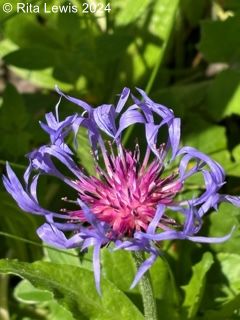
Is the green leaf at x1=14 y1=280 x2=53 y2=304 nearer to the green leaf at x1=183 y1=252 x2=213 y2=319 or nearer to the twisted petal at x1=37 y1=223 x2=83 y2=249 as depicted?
the green leaf at x1=183 y1=252 x2=213 y2=319

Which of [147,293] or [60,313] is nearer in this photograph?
[147,293]

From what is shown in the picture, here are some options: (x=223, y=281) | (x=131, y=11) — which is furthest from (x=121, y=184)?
(x=131, y=11)

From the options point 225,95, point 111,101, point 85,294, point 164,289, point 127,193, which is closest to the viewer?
point 127,193

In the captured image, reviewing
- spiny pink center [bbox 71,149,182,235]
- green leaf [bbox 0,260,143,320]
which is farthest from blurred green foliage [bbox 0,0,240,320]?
spiny pink center [bbox 71,149,182,235]

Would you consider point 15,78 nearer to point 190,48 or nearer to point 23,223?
point 190,48

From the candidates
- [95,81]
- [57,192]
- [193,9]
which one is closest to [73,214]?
[57,192]

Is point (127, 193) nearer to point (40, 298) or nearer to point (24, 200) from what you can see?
point (24, 200)

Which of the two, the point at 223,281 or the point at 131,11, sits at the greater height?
the point at 131,11
